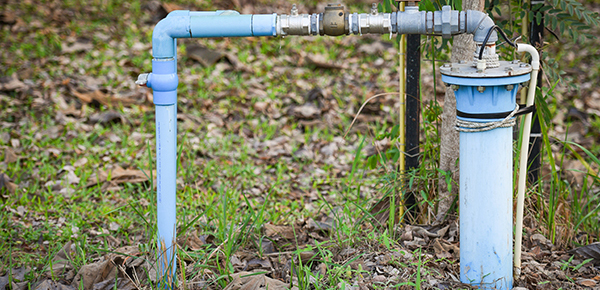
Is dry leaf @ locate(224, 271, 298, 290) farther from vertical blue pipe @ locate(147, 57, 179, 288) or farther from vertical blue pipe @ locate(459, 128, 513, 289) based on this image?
vertical blue pipe @ locate(459, 128, 513, 289)

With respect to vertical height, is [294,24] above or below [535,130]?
above

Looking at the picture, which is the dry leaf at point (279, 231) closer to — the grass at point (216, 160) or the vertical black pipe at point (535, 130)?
the grass at point (216, 160)

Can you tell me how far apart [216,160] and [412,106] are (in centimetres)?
172

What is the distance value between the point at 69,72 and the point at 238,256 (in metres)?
3.37

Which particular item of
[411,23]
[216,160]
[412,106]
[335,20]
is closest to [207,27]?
[335,20]

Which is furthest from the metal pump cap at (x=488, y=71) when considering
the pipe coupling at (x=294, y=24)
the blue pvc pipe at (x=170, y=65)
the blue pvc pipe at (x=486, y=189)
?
the blue pvc pipe at (x=170, y=65)

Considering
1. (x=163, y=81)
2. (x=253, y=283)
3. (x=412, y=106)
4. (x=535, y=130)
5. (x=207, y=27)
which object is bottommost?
(x=253, y=283)

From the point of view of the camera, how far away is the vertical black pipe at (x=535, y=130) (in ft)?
8.87

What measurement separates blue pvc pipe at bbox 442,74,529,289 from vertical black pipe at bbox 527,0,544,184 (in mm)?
705

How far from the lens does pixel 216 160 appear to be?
4117 mm

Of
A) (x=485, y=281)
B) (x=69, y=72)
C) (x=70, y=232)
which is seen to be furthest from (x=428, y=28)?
(x=69, y=72)

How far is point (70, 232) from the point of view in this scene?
3062 mm

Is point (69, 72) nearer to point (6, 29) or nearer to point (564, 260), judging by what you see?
point (6, 29)

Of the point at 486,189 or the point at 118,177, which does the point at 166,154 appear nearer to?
the point at 486,189
